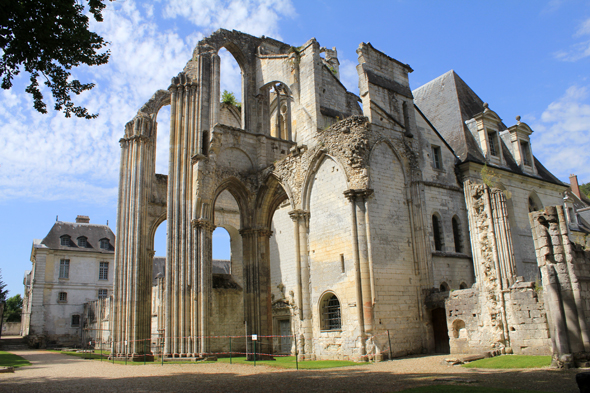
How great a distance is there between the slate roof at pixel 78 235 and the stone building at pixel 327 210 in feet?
52.4

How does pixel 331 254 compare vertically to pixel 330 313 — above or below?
above

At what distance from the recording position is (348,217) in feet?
42.2

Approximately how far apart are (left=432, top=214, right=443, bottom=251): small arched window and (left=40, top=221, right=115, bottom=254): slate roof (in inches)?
995

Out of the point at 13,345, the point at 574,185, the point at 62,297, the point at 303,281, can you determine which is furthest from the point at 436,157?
the point at 13,345

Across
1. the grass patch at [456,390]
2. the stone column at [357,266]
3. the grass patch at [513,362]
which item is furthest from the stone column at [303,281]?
the grass patch at [456,390]

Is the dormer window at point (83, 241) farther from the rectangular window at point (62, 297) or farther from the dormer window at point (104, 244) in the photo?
the rectangular window at point (62, 297)

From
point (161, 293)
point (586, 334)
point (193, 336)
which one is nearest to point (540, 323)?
point (586, 334)

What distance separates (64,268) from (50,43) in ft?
95.5

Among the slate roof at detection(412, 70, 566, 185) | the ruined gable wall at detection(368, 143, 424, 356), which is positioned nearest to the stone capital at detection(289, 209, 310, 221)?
the ruined gable wall at detection(368, 143, 424, 356)

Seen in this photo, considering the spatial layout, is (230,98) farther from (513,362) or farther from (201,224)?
(513,362)

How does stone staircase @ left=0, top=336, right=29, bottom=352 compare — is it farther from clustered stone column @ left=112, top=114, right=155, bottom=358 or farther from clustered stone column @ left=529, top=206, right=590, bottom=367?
clustered stone column @ left=529, top=206, right=590, bottom=367

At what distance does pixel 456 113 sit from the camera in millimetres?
20922

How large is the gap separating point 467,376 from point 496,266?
4.07 m

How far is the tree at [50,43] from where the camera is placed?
6562 mm
